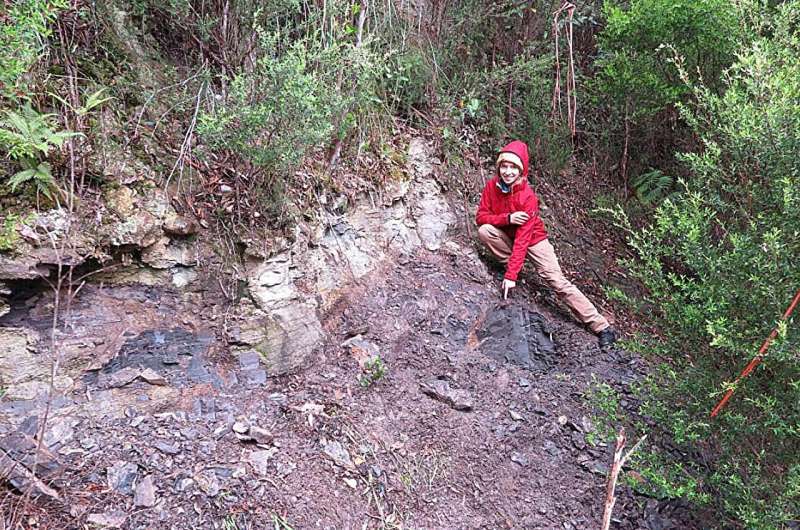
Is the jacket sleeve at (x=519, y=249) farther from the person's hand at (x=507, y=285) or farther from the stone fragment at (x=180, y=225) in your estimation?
the stone fragment at (x=180, y=225)

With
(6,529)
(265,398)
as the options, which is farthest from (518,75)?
(6,529)

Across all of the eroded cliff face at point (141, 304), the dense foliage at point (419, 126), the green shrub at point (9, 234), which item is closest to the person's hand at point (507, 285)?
the dense foliage at point (419, 126)

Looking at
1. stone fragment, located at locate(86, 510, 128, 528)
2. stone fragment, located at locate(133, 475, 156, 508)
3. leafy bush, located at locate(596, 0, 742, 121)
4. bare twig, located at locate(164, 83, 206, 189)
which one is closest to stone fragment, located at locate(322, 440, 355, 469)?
stone fragment, located at locate(133, 475, 156, 508)

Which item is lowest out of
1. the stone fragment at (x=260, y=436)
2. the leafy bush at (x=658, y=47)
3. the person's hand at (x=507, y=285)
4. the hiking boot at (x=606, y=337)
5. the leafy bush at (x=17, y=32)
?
the stone fragment at (x=260, y=436)

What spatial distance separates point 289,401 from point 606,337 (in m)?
2.80

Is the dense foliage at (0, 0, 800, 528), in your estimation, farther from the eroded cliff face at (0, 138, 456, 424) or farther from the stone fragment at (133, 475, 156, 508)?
the stone fragment at (133, 475, 156, 508)

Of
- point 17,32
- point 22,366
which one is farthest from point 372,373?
point 17,32

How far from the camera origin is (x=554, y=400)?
3834mm

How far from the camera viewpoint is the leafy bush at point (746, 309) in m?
2.38

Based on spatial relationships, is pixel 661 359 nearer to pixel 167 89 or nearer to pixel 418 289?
pixel 418 289

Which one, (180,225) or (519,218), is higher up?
(519,218)

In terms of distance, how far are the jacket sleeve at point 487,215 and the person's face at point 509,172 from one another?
0.26m

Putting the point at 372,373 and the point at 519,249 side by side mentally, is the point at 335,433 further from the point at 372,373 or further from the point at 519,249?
the point at 519,249

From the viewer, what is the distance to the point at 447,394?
3633 mm
